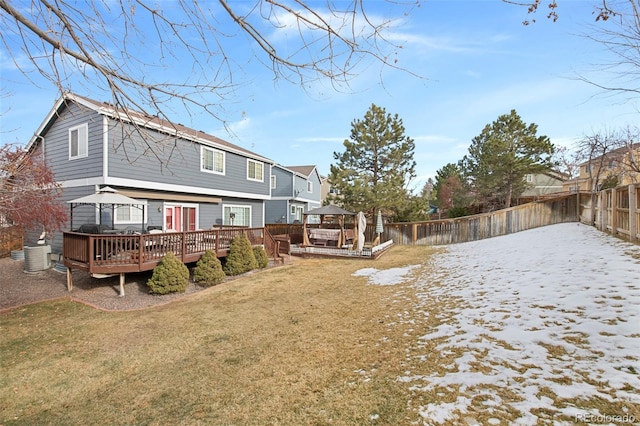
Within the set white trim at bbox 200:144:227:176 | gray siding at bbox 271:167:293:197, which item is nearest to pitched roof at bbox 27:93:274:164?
white trim at bbox 200:144:227:176

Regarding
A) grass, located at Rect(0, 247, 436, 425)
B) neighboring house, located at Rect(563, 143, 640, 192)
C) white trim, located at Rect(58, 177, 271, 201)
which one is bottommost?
grass, located at Rect(0, 247, 436, 425)

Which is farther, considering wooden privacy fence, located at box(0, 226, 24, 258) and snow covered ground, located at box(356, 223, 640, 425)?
wooden privacy fence, located at box(0, 226, 24, 258)

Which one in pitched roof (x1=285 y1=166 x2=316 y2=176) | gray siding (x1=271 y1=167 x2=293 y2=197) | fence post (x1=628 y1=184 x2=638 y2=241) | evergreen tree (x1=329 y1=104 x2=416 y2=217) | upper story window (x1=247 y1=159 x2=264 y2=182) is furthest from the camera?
pitched roof (x1=285 y1=166 x2=316 y2=176)

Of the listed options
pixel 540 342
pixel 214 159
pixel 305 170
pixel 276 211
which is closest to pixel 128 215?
pixel 214 159

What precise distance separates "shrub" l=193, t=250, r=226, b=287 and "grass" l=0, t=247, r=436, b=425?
174 cm

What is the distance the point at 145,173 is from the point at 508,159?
21.8 m

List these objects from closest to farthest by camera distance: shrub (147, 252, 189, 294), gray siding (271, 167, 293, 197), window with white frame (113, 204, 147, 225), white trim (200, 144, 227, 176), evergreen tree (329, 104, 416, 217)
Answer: shrub (147, 252, 189, 294) → window with white frame (113, 204, 147, 225) → white trim (200, 144, 227, 176) → evergreen tree (329, 104, 416, 217) → gray siding (271, 167, 293, 197)

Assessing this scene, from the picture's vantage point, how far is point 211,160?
13.9 meters

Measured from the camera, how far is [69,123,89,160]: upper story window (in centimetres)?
1029

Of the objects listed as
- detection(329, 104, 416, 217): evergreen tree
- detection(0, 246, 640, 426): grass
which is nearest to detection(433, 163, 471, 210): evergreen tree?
detection(329, 104, 416, 217): evergreen tree

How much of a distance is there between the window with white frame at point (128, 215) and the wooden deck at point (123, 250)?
2.02m

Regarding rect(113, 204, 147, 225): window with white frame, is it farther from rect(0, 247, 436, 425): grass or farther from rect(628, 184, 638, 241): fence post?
rect(628, 184, 638, 241): fence post

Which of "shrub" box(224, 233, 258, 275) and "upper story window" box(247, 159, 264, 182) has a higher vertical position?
"upper story window" box(247, 159, 264, 182)

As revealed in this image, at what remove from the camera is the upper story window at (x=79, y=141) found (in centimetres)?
1029
